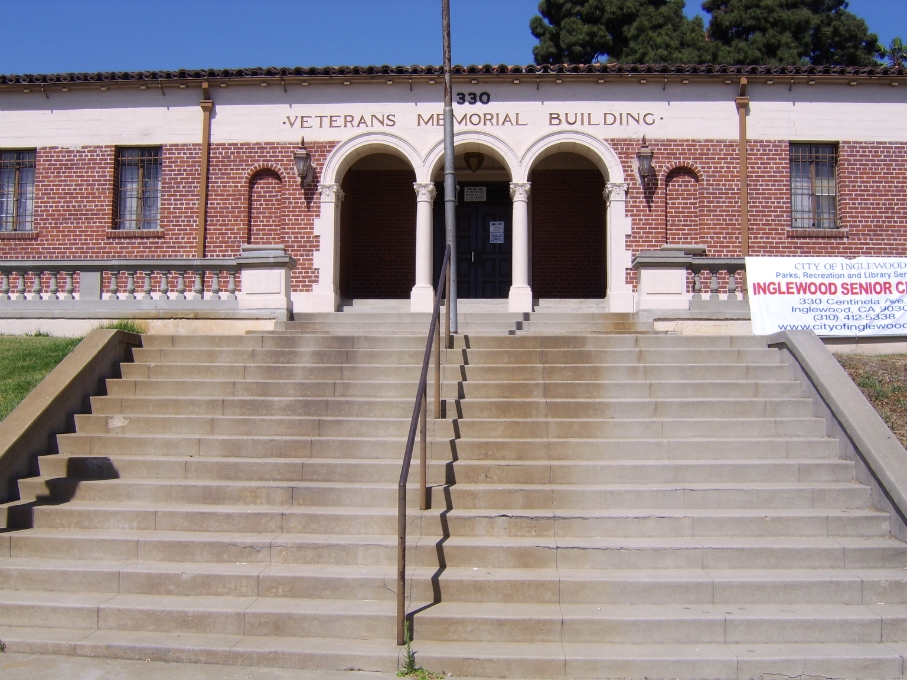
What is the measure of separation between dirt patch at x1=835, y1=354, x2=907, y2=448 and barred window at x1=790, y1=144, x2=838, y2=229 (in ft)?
17.0

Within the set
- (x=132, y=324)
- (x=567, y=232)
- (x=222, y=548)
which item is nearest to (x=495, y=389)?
(x=222, y=548)

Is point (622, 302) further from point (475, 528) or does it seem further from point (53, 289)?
point (53, 289)

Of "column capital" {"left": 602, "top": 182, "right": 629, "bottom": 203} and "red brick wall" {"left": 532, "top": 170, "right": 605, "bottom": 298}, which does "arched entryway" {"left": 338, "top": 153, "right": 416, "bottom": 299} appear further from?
"column capital" {"left": 602, "top": 182, "right": 629, "bottom": 203}

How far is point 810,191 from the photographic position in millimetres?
14250

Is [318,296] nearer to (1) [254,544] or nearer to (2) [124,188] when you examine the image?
(2) [124,188]

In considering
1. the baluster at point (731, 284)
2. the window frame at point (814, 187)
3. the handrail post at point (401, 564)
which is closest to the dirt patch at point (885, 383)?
the baluster at point (731, 284)

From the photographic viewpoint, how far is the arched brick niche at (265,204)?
14.4 meters

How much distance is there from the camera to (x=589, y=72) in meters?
14.0

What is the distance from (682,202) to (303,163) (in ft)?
22.4

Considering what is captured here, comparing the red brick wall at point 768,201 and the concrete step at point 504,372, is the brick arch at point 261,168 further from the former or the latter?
the concrete step at point 504,372

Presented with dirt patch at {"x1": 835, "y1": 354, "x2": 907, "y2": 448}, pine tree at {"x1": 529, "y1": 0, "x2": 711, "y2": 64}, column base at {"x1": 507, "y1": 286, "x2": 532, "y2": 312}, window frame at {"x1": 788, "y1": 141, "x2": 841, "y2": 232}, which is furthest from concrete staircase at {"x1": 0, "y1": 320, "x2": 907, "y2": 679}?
pine tree at {"x1": 529, "y1": 0, "x2": 711, "y2": 64}

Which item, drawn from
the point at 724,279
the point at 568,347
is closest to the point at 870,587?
the point at 568,347

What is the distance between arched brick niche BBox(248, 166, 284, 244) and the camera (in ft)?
47.2

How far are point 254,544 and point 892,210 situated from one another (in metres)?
13.1
